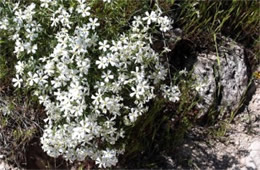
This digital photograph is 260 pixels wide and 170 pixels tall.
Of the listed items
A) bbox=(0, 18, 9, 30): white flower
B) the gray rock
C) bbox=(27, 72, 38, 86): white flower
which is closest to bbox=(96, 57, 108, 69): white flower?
bbox=(27, 72, 38, 86): white flower

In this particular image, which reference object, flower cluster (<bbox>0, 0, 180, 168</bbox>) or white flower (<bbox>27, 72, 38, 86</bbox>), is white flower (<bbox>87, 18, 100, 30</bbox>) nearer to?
flower cluster (<bbox>0, 0, 180, 168</bbox>)

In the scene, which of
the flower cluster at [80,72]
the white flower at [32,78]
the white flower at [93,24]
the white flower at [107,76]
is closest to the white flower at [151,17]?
the flower cluster at [80,72]

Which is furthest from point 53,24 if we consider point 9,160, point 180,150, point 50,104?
point 180,150

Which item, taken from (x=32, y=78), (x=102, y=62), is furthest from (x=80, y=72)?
(x=32, y=78)

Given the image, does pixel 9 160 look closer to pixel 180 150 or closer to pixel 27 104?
pixel 27 104

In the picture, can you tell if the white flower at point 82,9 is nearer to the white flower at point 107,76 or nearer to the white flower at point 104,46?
the white flower at point 104,46

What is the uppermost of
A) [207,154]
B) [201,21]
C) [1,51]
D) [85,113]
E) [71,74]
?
[201,21]

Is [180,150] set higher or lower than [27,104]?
lower
